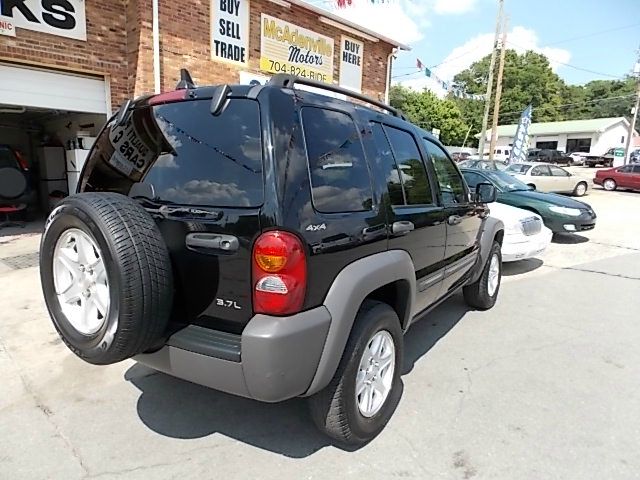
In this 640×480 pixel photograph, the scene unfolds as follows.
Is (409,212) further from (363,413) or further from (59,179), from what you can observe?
(59,179)

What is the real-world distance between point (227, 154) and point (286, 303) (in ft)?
2.67

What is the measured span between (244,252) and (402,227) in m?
1.17

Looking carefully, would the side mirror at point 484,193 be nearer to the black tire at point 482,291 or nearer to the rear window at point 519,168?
the black tire at point 482,291

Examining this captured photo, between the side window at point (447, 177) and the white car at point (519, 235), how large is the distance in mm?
2432

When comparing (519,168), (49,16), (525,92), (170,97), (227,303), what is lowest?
(227,303)

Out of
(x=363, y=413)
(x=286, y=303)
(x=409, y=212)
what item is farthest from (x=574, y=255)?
(x=286, y=303)

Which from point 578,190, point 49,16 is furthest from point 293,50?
point 578,190

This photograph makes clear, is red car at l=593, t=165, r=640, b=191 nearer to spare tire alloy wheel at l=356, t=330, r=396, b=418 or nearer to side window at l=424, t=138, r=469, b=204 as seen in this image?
side window at l=424, t=138, r=469, b=204

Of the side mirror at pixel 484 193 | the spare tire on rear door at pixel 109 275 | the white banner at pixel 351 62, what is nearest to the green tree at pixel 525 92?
the white banner at pixel 351 62

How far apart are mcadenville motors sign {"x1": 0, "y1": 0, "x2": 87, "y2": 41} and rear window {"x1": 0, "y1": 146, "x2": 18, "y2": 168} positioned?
3.40 meters

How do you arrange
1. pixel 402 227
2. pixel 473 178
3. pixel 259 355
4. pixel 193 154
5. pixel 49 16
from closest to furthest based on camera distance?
pixel 259 355 < pixel 193 154 < pixel 402 227 < pixel 49 16 < pixel 473 178

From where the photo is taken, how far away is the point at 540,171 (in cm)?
1739

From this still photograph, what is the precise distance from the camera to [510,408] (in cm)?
320

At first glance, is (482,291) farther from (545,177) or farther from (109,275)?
(545,177)
